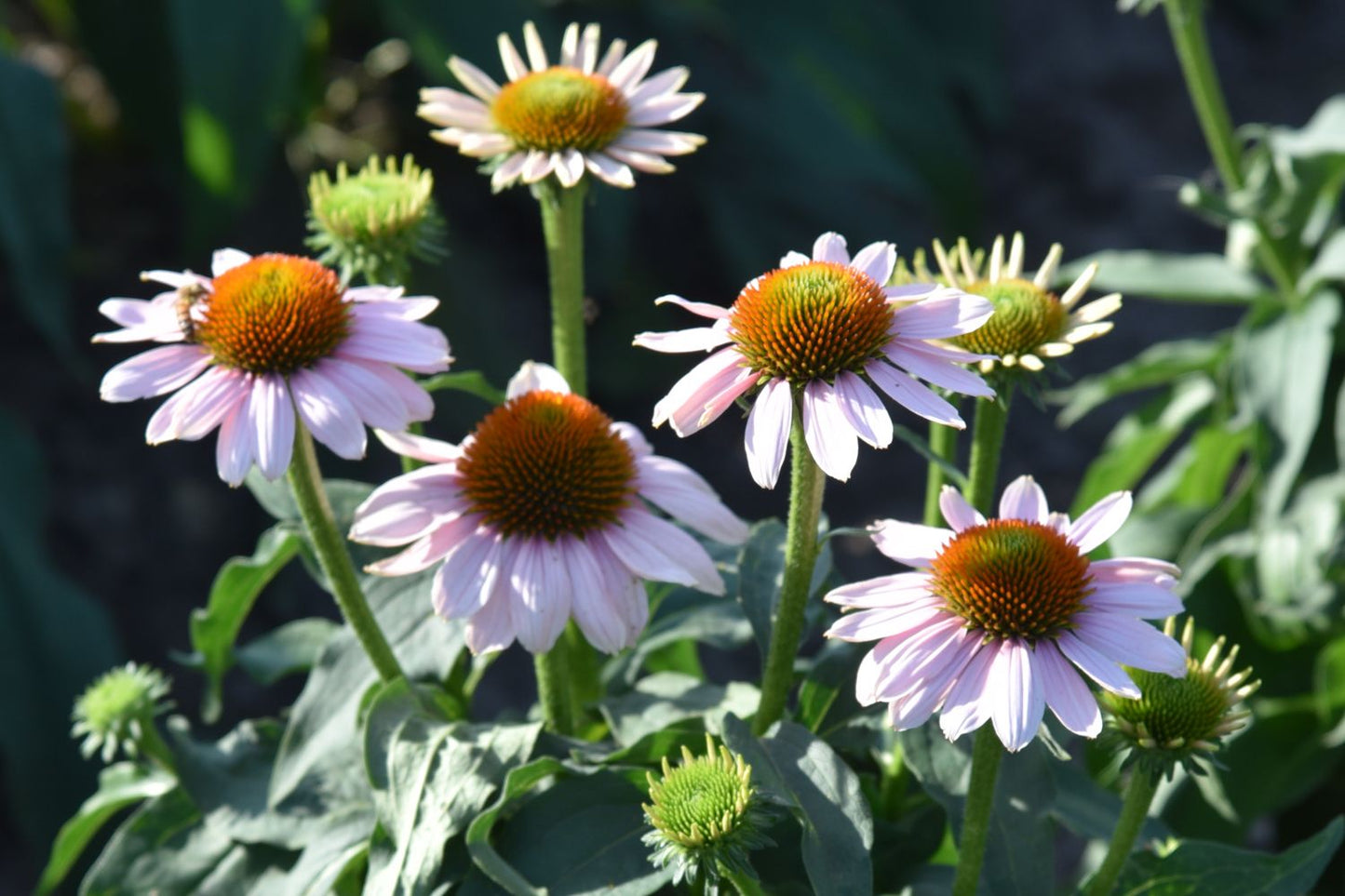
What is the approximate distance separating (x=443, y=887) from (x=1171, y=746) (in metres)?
0.43

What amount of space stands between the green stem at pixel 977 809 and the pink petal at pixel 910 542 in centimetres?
10

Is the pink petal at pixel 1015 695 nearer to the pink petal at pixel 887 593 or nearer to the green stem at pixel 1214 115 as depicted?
the pink petal at pixel 887 593

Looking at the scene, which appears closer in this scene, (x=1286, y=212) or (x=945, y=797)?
(x=945, y=797)

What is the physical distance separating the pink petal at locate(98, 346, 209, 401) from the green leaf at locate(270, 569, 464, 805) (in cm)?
23

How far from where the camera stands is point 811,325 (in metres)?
0.77

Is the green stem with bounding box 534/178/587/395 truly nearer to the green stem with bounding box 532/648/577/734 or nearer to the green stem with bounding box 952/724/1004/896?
the green stem with bounding box 532/648/577/734

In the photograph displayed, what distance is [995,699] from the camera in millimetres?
725

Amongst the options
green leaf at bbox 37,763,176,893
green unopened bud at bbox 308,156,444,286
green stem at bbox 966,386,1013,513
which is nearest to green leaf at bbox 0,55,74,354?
green leaf at bbox 37,763,176,893

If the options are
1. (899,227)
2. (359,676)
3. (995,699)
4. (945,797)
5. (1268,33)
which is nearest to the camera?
(995,699)

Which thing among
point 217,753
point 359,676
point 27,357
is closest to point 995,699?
point 359,676

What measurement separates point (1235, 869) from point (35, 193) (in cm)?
170

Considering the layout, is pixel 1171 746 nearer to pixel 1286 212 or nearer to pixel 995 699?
pixel 995 699

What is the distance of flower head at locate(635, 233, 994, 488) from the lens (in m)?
0.76

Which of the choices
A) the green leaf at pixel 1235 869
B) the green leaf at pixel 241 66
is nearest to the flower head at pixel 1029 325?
the green leaf at pixel 1235 869
